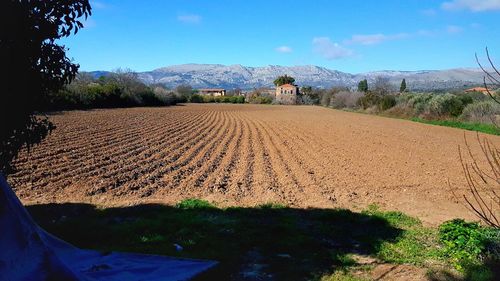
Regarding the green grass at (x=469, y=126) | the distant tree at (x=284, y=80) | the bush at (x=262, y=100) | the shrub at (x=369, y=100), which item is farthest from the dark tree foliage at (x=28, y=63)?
the distant tree at (x=284, y=80)

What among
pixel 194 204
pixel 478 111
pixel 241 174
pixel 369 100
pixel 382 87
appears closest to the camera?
pixel 194 204

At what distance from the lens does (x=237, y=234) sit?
7.26m

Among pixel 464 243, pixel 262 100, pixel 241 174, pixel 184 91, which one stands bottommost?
pixel 262 100

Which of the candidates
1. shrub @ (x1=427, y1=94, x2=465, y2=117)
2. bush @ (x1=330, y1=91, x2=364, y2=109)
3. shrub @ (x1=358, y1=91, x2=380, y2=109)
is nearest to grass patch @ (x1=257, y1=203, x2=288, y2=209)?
shrub @ (x1=427, y1=94, x2=465, y2=117)

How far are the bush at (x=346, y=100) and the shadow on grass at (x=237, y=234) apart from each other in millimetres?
72786

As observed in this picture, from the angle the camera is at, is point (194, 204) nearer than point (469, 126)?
Yes

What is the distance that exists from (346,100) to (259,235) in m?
80.6

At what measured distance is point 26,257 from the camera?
14.1 ft

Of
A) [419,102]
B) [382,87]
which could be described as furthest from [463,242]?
[382,87]

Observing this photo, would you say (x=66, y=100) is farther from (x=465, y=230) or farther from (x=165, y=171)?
(x=465, y=230)

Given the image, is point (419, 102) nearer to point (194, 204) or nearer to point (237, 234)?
point (194, 204)

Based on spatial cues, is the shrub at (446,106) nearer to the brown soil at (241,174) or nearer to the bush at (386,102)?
the bush at (386,102)

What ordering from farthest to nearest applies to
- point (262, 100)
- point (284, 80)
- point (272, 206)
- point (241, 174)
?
point (284, 80) < point (262, 100) < point (241, 174) < point (272, 206)

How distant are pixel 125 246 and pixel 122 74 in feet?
254
